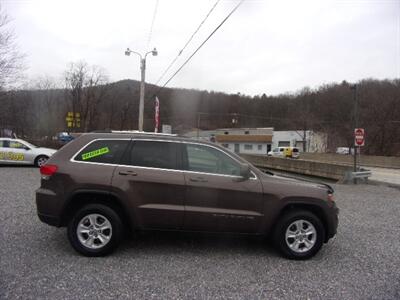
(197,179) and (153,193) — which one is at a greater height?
(197,179)

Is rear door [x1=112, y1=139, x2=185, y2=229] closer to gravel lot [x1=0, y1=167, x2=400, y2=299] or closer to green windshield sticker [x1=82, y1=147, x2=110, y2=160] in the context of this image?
green windshield sticker [x1=82, y1=147, x2=110, y2=160]

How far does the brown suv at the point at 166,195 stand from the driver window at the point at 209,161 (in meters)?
0.01

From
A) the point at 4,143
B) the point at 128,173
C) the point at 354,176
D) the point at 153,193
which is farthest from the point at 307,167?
the point at 128,173

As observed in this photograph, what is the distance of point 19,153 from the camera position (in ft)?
51.4

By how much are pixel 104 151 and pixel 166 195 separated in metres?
1.11

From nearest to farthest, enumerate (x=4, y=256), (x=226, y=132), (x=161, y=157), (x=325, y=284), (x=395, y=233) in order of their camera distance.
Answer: (x=325, y=284) < (x=4, y=256) < (x=161, y=157) < (x=395, y=233) < (x=226, y=132)

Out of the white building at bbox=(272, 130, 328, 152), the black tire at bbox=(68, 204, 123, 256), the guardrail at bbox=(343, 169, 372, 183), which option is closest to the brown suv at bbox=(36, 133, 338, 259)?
the black tire at bbox=(68, 204, 123, 256)

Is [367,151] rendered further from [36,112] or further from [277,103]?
[36,112]

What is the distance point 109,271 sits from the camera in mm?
4188

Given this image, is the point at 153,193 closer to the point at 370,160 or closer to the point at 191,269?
the point at 191,269

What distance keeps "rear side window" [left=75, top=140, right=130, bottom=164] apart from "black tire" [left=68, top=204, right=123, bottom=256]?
66 centimetres

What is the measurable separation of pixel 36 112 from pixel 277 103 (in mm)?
49332

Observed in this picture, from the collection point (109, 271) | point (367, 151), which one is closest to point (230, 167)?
point (109, 271)

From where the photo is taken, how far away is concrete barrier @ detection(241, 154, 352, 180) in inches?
699
